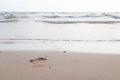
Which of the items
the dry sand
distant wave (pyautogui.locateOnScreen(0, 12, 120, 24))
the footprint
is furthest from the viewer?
distant wave (pyautogui.locateOnScreen(0, 12, 120, 24))

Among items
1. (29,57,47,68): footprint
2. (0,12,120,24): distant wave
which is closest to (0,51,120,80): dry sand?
(29,57,47,68): footprint

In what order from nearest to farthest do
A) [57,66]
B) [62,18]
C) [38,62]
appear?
1. [57,66]
2. [38,62]
3. [62,18]

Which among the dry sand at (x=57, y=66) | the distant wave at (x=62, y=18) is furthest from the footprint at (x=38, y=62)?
the distant wave at (x=62, y=18)

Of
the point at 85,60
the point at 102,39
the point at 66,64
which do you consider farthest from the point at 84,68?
the point at 102,39

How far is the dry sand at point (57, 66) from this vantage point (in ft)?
16.6

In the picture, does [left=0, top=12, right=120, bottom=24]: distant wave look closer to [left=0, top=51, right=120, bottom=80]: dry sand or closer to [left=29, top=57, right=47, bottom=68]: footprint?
[left=0, top=51, right=120, bottom=80]: dry sand

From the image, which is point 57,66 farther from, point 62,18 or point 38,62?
point 62,18

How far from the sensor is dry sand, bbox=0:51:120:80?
16.6 feet

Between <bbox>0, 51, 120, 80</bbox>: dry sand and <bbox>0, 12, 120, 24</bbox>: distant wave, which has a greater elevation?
<bbox>0, 51, 120, 80</bbox>: dry sand

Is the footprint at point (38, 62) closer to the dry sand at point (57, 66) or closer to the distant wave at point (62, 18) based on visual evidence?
the dry sand at point (57, 66)

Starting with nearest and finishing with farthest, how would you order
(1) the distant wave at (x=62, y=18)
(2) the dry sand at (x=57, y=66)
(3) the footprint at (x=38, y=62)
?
(2) the dry sand at (x=57, y=66) → (3) the footprint at (x=38, y=62) → (1) the distant wave at (x=62, y=18)

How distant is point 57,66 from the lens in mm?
5891

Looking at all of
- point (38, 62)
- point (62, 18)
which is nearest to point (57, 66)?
point (38, 62)

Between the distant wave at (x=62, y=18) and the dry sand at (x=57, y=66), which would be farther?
the distant wave at (x=62, y=18)
